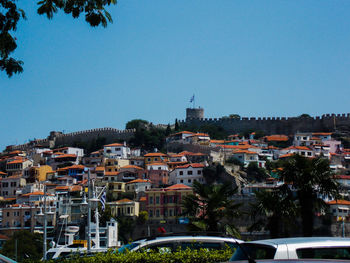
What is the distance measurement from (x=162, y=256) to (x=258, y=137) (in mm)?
98571

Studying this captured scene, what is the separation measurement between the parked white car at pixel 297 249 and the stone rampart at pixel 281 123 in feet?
331

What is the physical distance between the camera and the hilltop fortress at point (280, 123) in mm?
106750

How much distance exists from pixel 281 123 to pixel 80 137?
3593 centimetres

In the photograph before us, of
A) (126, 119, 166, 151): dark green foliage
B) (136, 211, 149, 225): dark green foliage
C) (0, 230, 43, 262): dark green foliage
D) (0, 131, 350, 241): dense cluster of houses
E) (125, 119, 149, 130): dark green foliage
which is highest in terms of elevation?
(125, 119, 149, 130): dark green foliage

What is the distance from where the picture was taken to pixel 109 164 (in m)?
90.0

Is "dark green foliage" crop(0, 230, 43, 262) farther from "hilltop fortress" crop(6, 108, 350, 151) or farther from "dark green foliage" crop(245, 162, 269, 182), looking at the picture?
"hilltop fortress" crop(6, 108, 350, 151)

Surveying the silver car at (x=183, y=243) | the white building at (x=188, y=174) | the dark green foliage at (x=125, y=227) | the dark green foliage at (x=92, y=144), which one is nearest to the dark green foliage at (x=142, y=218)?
the dark green foliage at (x=125, y=227)

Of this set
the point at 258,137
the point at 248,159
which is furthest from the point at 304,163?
the point at 258,137

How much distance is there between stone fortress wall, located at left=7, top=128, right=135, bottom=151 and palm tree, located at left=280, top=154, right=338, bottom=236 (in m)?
88.3

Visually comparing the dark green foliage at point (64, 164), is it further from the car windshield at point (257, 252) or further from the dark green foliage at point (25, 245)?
the car windshield at point (257, 252)

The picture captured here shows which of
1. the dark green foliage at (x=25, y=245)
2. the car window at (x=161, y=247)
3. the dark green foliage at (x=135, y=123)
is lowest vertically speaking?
the dark green foliage at (x=25, y=245)

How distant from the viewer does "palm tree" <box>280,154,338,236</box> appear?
20.1m

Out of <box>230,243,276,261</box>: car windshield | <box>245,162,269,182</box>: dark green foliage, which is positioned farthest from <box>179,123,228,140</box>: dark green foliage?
<box>230,243,276,261</box>: car windshield

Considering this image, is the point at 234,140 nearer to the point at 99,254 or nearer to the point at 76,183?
the point at 76,183
